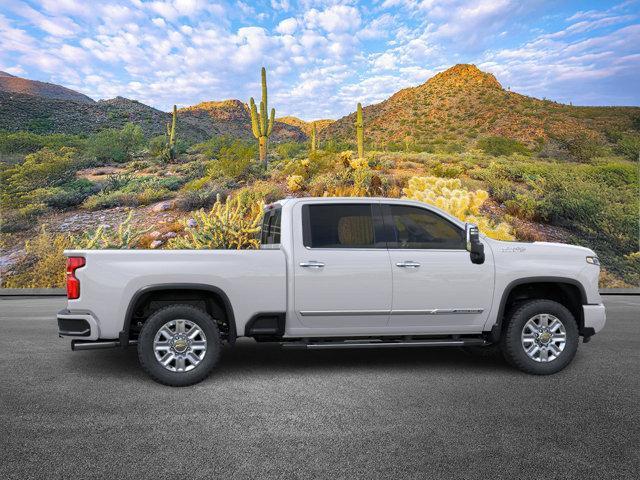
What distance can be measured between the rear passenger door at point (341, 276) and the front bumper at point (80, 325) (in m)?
2.07

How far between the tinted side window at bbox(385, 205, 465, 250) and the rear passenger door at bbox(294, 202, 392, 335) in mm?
196

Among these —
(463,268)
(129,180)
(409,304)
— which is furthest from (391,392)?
(129,180)

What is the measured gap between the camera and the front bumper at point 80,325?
243 inches

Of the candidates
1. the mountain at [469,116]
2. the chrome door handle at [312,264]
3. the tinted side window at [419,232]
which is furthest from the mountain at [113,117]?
the chrome door handle at [312,264]

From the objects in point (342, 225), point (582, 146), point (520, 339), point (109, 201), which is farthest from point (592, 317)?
point (582, 146)

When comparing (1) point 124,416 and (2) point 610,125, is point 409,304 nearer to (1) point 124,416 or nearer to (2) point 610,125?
(1) point 124,416

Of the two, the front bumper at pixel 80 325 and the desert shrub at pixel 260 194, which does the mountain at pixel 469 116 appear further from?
the front bumper at pixel 80 325

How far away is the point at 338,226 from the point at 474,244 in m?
1.50

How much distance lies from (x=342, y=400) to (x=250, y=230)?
10589 mm

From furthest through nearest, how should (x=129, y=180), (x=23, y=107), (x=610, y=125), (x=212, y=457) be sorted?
(x=23, y=107)
(x=610, y=125)
(x=129, y=180)
(x=212, y=457)

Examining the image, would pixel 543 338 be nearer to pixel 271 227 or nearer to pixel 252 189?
pixel 271 227

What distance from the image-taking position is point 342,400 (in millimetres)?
5734

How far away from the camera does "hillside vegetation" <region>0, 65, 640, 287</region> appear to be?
64.7ft

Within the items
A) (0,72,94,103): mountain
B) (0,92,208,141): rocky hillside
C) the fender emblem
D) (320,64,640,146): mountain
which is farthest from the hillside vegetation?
(0,72,94,103): mountain
